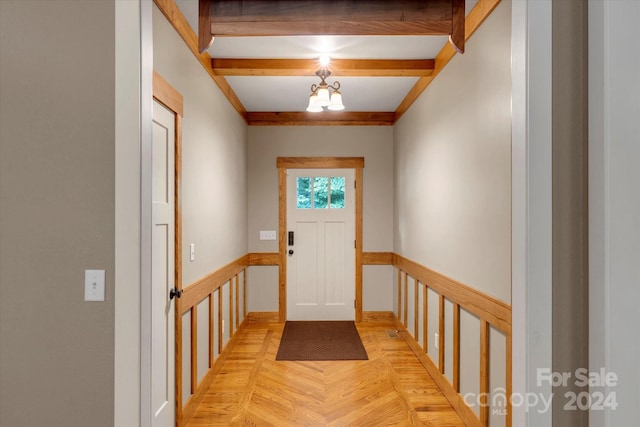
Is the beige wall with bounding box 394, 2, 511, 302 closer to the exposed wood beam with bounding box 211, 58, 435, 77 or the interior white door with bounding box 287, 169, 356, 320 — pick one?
the exposed wood beam with bounding box 211, 58, 435, 77

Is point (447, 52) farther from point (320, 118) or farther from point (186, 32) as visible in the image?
point (320, 118)

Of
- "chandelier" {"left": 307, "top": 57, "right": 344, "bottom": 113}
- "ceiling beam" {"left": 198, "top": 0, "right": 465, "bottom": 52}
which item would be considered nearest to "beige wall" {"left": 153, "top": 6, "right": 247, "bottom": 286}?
"ceiling beam" {"left": 198, "top": 0, "right": 465, "bottom": 52}

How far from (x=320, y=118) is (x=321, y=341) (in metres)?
2.68

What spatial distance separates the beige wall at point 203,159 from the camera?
2.51 m

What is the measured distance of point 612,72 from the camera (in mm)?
1170

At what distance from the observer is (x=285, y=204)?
17.2ft

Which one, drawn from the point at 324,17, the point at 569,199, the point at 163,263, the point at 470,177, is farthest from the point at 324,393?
the point at 324,17

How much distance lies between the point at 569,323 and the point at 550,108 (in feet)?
2.15

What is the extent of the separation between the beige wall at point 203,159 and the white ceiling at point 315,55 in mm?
251

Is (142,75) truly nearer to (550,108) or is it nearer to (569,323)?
(550,108)

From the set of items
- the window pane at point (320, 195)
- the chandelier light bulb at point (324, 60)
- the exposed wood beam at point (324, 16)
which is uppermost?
the chandelier light bulb at point (324, 60)

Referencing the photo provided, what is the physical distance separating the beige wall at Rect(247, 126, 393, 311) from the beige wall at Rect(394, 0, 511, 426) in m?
1.23
